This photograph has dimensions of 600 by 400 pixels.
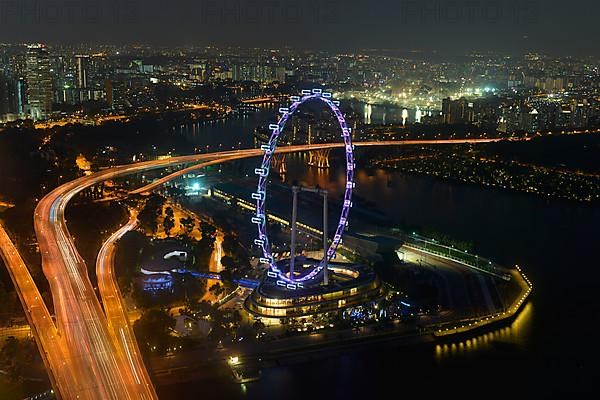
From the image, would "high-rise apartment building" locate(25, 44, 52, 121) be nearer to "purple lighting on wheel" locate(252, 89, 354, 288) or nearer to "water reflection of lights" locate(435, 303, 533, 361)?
"purple lighting on wheel" locate(252, 89, 354, 288)

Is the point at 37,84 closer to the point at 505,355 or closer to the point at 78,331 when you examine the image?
the point at 78,331

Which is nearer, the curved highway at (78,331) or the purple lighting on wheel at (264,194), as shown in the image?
the curved highway at (78,331)

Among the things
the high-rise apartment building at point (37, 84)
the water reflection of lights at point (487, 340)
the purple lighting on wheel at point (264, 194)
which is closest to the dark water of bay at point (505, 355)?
the water reflection of lights at point (487, 340)

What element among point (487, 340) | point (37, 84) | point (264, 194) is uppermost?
point (264, 194)

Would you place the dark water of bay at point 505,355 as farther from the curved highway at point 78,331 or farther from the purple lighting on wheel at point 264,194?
the purple lighting on wheel at point 264,194

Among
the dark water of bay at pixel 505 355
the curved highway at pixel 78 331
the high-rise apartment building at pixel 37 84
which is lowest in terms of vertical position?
the dark water of bay at pixel 505 355

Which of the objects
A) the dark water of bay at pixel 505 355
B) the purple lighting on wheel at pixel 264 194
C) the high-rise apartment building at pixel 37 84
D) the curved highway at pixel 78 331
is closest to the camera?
the curved highway at pixel 78 331

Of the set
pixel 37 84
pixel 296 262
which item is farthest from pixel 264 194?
pixel 37 84

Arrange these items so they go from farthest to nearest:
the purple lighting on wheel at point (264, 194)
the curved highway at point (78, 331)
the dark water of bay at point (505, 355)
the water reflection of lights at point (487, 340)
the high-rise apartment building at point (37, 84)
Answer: the high-rise apartment building at point (37, 84)
the purple lighting on wheel at point (264, 194)
the water reflection of lights at point (487, 340)
the dark water of bay at point (505, 355)
the curved highway at point (78, 331)
